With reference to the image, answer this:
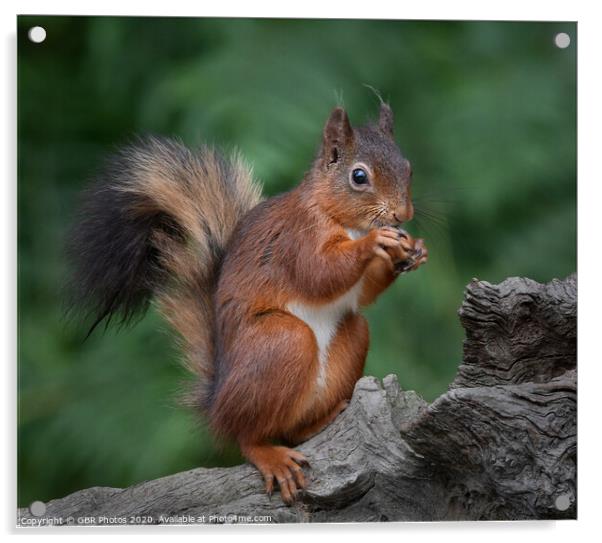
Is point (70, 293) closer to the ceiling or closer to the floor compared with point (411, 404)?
closer to the ceiling

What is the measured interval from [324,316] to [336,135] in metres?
0.47

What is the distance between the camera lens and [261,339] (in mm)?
2668

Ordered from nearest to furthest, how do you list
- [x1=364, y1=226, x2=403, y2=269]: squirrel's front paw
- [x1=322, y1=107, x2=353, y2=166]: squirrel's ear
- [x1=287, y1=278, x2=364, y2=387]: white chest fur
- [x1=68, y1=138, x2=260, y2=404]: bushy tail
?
[x1=364, y1=226, x2=403, y2=269]: squirrel's front paw
[x1=322, y1=107, x2=353, y2=166]: squirrel's ear
[x1=287, y1=278, x2=364, y2=387]: white chest fur
[x1=68, y1=138, x2=260, y2=404]: bushy tail

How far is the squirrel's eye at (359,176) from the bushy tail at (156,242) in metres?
0.47

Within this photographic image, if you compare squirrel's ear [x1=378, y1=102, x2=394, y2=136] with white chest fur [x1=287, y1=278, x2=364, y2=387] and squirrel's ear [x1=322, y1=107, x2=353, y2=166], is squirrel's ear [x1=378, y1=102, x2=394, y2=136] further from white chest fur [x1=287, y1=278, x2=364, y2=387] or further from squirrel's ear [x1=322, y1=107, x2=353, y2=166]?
white chest fur [x1=287, y1=278, x2=364, y2=387]

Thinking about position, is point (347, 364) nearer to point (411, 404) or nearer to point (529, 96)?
point (411, 404)

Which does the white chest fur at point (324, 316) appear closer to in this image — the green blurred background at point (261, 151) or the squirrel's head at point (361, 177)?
the squirrel's head at point (361, 177)

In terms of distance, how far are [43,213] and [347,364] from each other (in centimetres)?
93

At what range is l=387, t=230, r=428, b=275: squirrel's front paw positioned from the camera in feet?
8.17

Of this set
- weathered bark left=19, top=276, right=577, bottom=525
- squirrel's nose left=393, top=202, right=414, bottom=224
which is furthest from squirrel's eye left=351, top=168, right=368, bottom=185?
weathered bark left=19, top=276, right=577, bottom=525

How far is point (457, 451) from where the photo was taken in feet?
8.50

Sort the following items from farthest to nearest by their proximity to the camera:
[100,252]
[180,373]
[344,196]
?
[180,373], [100,252], [344,196]

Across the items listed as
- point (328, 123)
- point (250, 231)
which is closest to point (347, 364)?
point (250, 231)

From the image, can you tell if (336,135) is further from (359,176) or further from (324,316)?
(324,316)
